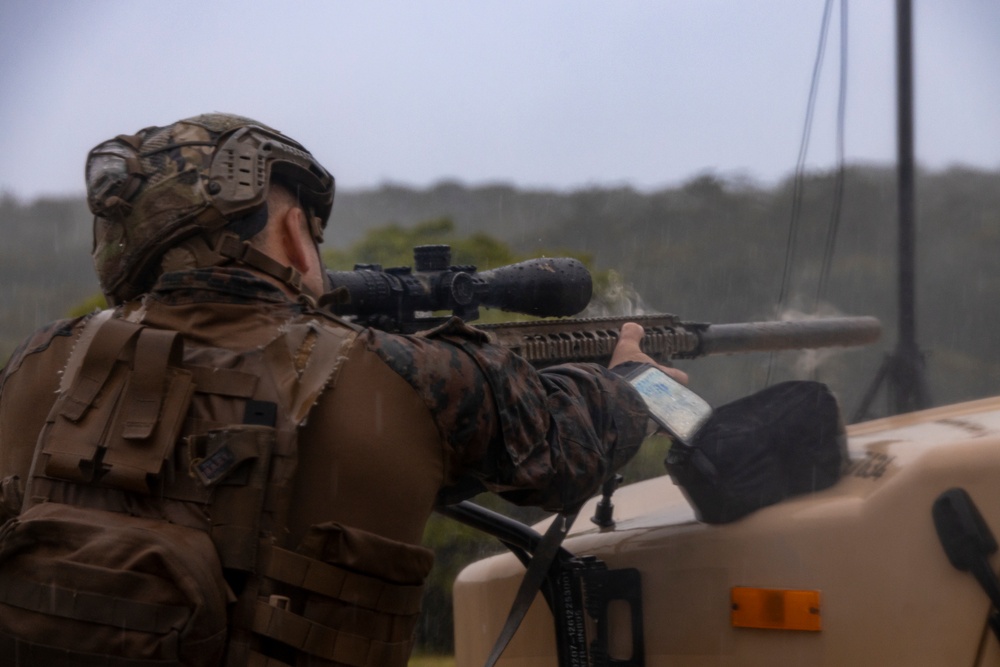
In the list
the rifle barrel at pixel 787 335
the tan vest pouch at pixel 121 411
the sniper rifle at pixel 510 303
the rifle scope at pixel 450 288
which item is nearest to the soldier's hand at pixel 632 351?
the sniper rifle at pixel 510 303

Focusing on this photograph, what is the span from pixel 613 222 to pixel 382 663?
3.95 metres

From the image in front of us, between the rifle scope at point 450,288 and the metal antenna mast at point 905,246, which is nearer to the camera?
the rifle scope at point 450,288

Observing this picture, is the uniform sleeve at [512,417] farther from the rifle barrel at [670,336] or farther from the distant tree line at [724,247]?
the distant tree line at [724,247]

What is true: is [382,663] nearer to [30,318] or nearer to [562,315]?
[562,315]

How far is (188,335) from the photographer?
1.95 metres

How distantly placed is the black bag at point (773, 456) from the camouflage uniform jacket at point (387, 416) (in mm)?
262

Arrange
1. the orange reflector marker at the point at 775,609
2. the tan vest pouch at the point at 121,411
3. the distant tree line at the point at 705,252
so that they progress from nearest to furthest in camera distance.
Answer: the tan vest pouch at the point at 121,411, the orange reflector marker at the point at 775,609, the distant tree line at the point at 705,252

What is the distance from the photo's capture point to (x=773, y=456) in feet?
7.52

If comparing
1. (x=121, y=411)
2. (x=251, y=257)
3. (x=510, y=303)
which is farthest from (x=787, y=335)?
(x=121, y=411)

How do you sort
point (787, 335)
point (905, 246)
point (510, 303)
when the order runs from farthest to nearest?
point (905, 246) < point (787, 335) < point (510, 303)

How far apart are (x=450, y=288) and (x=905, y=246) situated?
5.93 ft

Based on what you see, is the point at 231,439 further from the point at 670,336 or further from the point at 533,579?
the point at 670,336

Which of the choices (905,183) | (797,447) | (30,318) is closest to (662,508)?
(797,447)

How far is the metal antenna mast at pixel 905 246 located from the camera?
363 centimetres
